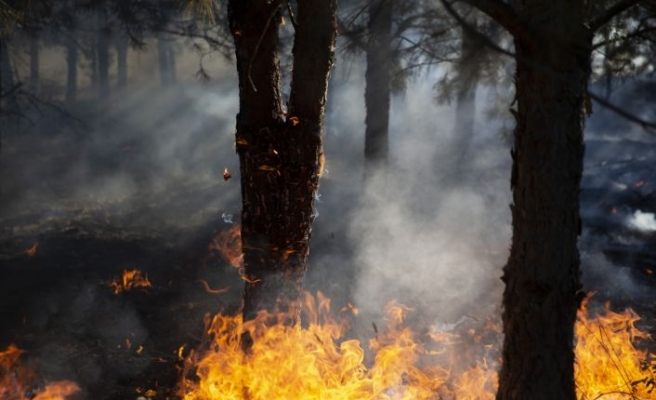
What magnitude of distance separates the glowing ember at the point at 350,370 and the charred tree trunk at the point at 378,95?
6208 millimetres

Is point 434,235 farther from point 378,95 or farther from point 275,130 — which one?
point 275,130

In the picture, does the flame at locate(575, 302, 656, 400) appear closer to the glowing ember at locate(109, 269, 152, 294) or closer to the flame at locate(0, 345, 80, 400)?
the flame at locate(0, 345, 80, 400)

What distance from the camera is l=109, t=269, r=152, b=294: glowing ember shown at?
356 inches

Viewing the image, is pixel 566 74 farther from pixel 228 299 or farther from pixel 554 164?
pixel 228 299

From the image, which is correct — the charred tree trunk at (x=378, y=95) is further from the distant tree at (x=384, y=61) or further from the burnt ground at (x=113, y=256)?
the burnt ground at (x=113, y=256)

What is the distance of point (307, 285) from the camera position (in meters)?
8.90

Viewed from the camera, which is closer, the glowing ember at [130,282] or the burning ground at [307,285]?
the burning ground at [307,285]

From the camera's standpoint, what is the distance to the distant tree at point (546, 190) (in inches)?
128

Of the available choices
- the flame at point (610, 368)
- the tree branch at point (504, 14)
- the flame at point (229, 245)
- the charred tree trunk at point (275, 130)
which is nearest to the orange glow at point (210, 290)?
the flame at point (229, 245)

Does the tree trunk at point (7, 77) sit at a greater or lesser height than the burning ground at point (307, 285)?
greater

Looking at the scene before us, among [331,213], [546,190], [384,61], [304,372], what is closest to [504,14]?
[546,190]

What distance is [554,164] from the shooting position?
3.35 metres

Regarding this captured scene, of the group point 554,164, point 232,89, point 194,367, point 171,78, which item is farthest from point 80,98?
point 554,164

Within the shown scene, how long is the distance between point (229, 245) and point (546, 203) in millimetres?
8620
